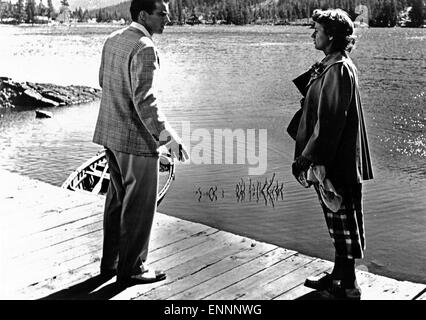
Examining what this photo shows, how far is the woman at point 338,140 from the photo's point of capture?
11.8 ft

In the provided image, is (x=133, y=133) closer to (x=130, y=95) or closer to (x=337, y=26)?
(x=130, y=95)

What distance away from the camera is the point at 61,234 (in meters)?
5.07

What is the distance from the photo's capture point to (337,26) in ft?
11.9

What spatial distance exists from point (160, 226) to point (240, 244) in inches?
29.1

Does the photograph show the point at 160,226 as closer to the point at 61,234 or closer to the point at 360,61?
the point at 61,234

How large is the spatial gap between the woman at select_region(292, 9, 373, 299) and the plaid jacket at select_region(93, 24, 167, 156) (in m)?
0.83

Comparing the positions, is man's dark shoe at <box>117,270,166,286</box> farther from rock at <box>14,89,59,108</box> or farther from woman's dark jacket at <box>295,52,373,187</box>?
rock at <box>14,89,59,108</box>

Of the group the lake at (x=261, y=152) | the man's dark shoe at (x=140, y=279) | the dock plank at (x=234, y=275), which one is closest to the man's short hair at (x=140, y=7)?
the man's dark shoe at (x=140, y=279)

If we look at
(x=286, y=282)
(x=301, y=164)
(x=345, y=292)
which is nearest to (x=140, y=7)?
(x=301, y=164)

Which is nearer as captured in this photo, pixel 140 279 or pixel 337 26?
pixel 337 26

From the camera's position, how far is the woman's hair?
361 cm

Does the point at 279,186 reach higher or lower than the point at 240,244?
lower

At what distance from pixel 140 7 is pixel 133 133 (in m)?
0.70

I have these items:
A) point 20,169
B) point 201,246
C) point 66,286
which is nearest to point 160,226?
point 201,246
